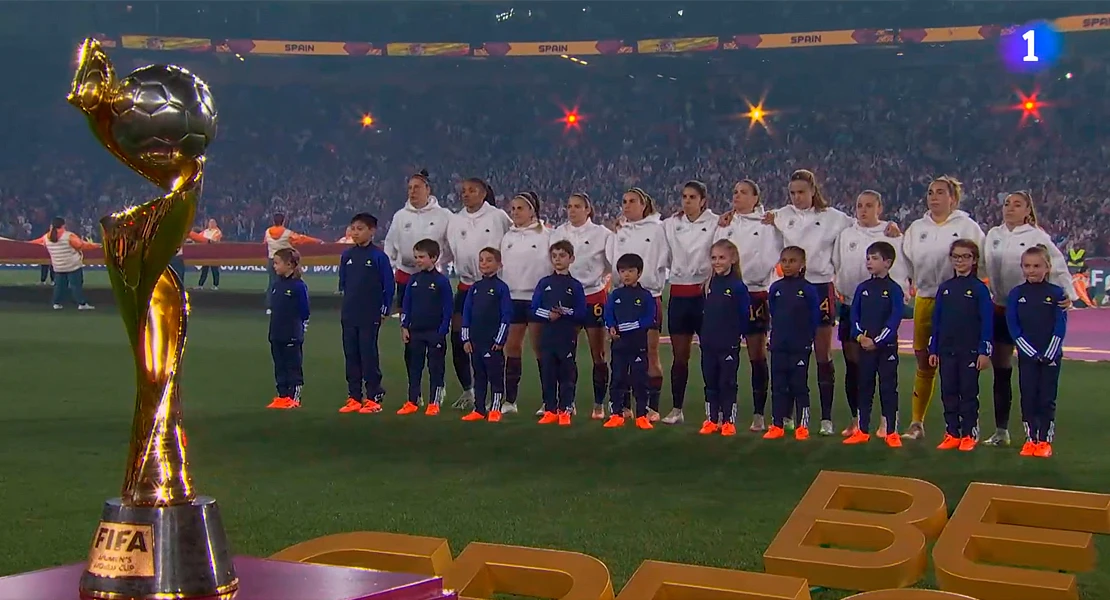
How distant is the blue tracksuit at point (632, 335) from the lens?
10.3 meters

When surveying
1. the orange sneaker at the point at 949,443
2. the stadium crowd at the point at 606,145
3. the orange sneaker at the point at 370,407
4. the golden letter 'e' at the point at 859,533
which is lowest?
the orange sneaker at the point at 370,407

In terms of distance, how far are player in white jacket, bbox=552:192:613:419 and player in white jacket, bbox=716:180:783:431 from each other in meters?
1.11

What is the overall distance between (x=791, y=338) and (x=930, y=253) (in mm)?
1165

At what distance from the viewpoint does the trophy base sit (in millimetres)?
3143

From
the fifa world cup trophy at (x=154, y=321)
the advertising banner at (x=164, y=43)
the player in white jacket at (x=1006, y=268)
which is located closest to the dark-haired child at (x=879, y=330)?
the player in white jacket at (x=1006, y=268)

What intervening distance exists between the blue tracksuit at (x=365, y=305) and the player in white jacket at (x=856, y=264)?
3.68m

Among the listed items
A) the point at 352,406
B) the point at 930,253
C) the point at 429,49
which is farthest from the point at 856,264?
the point at 429,49

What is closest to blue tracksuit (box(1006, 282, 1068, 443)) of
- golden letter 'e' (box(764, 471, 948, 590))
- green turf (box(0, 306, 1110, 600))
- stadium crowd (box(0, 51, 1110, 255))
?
green turf (box(0, 306, 1110, 600))

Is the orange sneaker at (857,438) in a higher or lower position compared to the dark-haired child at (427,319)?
lower

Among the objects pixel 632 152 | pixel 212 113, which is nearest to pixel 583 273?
pixel 212 113

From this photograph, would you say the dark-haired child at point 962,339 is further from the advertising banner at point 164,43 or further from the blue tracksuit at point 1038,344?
the advertising banner at point 164,43

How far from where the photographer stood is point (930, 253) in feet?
31.4

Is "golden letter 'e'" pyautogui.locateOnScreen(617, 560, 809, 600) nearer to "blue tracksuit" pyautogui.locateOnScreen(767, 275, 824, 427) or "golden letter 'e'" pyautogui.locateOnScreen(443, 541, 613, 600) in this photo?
"golden letter 'e'" pyautogui.locateOnScreen(443, 541, 613, 600)

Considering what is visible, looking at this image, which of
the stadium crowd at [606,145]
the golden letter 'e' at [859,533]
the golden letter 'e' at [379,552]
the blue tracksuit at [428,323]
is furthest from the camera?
the stadium crowd at [606,145]
